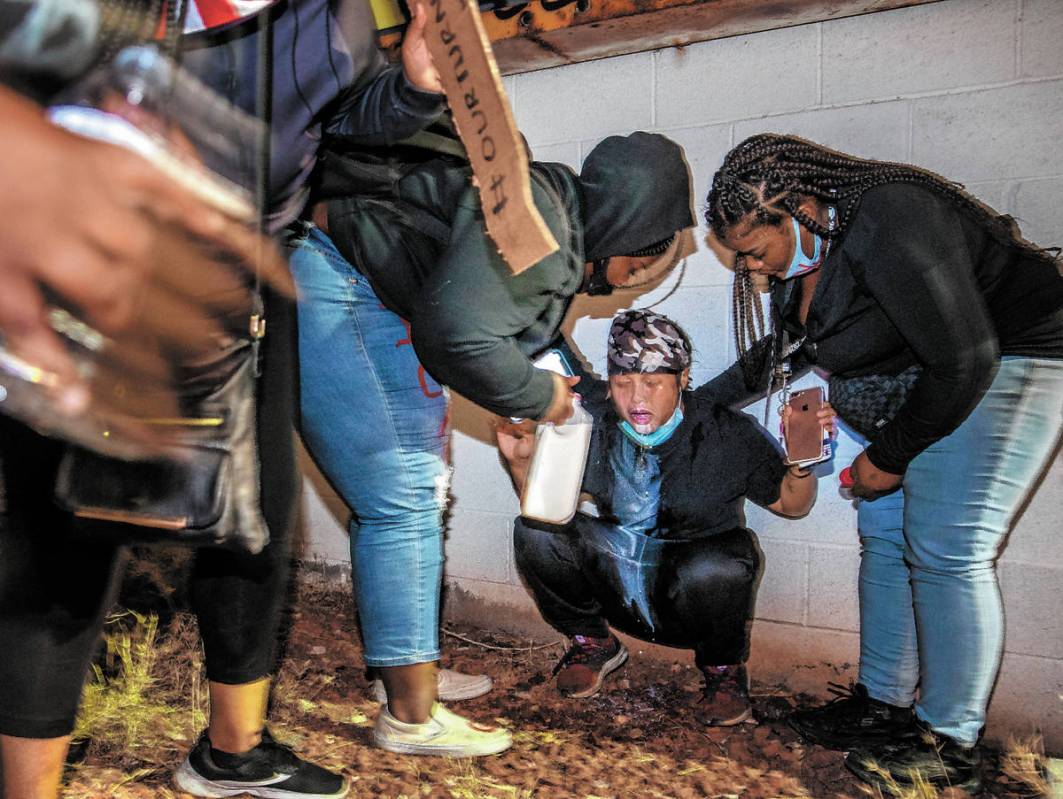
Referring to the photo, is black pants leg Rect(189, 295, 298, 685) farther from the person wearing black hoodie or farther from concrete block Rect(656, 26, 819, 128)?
concrete block Rect(656, 26, 819, 128)

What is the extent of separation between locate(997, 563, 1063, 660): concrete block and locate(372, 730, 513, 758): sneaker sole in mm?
1488

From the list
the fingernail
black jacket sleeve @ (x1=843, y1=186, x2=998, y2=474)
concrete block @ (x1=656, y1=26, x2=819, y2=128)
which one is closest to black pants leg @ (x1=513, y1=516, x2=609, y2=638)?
black jacket sleeve @ (x1=843, y1=186, x2=998, y2=474)

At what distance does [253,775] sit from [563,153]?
2.16 meters

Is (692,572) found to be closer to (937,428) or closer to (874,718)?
(874,718)

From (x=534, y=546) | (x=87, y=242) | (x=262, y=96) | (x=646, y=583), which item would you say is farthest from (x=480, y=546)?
(x=87, y=242)

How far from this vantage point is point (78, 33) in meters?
0.64

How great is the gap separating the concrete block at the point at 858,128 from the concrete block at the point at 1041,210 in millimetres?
332

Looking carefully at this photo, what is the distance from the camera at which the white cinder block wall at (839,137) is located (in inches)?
89.1

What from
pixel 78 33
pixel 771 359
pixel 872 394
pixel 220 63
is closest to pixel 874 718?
pixel 872 394

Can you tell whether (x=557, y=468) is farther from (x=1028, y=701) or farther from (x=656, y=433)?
(x=1028, y=701)

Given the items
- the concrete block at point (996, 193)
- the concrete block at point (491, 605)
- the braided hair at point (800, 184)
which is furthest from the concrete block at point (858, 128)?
the concrete block at point (491, 605)

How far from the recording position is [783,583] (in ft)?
8.90

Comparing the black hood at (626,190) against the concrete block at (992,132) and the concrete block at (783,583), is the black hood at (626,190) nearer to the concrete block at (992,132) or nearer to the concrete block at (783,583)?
the concrete block at (992,132)

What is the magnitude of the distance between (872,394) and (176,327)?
1.91m
